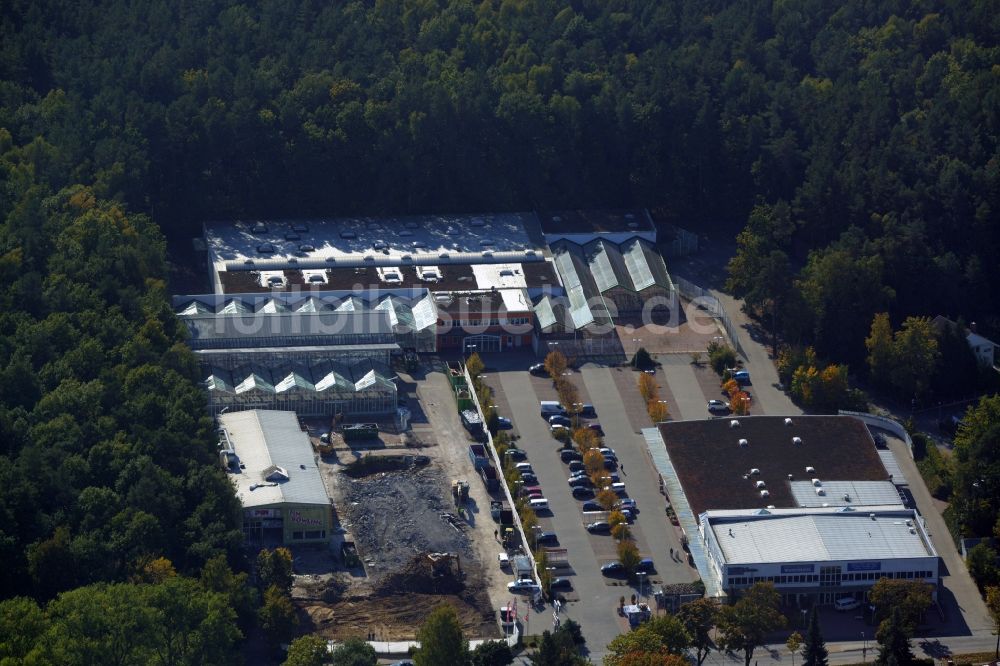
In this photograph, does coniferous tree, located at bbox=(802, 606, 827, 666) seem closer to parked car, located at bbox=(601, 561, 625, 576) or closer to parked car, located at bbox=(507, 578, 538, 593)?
parked car, located at bbox=(601, 561, 625, 576)

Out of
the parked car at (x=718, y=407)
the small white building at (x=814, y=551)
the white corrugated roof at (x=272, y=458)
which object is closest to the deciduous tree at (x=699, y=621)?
the small white building at (x=814, y=551)

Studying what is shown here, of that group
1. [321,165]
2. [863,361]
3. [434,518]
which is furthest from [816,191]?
[434,518]

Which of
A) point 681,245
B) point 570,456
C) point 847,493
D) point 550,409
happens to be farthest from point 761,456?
point 681,245

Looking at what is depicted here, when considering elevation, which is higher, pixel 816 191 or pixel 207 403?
pixel 816 191

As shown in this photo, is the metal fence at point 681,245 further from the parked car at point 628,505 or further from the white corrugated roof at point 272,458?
the white corrugated roof at point 272,458

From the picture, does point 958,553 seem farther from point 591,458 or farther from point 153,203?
point 153,203

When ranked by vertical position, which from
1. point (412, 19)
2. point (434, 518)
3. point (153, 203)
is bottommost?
point (434, 518)
